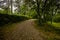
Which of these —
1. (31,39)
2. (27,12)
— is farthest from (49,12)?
(27,12)

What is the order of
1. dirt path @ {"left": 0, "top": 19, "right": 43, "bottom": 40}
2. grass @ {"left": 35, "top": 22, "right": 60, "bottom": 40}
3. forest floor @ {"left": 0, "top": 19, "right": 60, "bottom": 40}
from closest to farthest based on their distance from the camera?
dirt path @ {"left": 0, "top": 19, "right": 43, "bottom": 40} → forest floor @ {"left": 0, "top": 19, "right": 60, "bottom": 40} → grass @ {"left": 35, "top": 22, "right": 60, "bottom": 40}

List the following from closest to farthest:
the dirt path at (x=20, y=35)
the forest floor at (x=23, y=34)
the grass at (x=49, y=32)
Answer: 1. the dirt path at (x=20, y=35)
2. the forest floor at (x=23, y=34)
3. the grass at (x=49, y=32)

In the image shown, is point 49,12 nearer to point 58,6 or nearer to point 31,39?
point 58,6

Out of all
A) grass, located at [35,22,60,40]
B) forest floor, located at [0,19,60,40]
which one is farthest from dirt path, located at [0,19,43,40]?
grass, located at [35,22,60,40]

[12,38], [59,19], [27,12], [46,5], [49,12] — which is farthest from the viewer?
[27,12]

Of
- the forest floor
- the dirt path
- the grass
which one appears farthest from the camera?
the grass

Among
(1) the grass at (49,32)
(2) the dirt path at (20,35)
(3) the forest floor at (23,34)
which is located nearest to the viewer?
(2) the dirt path at (20,35)

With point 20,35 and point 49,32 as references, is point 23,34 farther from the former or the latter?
point 49,32

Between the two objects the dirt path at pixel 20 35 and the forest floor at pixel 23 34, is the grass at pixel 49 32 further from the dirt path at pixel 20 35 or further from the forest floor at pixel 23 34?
the dirt path at pixel 20 35

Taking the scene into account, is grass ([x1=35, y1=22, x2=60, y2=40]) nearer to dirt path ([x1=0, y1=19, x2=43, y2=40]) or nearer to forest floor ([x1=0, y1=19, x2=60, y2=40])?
forest floor ([x1=0, y1=19, x2=60, y2=40])

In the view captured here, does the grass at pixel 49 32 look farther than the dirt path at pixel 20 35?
Yes

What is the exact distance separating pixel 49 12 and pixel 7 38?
978cm

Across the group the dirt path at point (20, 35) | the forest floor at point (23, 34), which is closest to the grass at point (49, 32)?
the forest floor at point (23, 34)

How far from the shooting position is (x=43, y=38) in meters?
9.78
